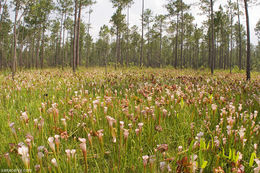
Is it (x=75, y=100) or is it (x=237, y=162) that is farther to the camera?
(x=75, y=100)

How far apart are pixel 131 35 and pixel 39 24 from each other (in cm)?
2732

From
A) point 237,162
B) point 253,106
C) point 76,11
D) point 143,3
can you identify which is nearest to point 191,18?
point 143,3

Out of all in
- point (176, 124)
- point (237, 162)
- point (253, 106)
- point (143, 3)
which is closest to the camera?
point (237, 162)

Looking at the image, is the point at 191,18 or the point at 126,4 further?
the point at 191,18

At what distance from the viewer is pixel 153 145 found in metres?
1.82

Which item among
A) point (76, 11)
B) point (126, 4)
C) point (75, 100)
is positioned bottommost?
point (75, 100)

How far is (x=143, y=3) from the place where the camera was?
30219mm

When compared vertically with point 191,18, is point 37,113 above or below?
below

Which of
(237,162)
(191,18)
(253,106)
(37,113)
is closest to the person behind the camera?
(237,162)

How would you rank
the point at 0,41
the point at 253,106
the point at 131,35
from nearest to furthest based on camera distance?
the point at 253,106
the point at 0,41
the point at 131,35

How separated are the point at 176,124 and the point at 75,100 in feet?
5.95

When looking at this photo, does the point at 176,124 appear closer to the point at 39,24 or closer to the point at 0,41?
the point at 39,24

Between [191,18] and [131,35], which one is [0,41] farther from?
[191,18]

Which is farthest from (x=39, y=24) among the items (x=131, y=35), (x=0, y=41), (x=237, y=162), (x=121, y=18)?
(x=237, y=162)
